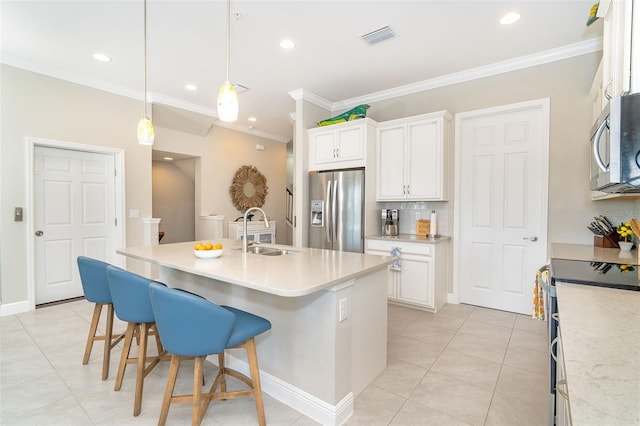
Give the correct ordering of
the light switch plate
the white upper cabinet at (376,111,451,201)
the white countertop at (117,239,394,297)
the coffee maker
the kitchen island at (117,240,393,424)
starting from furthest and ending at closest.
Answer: the coffee maker → the white upper cabinet at (376,111,451,201) → the light switch plate → the kitchen island at (117,240,393,424) → the white countertop at (117,239,394,297)

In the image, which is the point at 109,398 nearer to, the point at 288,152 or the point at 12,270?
the point at 12,270

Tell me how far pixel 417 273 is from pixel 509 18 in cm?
264

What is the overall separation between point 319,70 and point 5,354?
407cm

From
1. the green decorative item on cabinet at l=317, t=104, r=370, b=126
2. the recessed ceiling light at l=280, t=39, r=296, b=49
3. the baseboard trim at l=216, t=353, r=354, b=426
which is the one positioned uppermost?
the recessed ceiling light at l=280, t=39, r=296, b=49

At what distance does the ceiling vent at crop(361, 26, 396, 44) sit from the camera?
2830mm

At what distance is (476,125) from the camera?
3.75 metres

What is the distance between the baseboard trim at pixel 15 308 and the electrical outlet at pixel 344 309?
4.02 m

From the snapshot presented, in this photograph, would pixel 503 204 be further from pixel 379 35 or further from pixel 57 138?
pixel 57 138

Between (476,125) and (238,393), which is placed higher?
(476,125)

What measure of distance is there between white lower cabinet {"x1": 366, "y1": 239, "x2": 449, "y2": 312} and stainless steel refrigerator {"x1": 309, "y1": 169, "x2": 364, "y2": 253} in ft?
1.00

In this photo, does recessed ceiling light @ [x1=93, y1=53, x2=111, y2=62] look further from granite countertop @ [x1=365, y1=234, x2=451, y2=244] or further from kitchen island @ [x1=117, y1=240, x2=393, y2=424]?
granite countertop @ [x1=365, y1=234, x2=451, y2=244]

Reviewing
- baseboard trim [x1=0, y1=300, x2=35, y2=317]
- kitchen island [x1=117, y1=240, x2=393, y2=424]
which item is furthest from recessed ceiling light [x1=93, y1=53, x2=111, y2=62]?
baseboard trim [x1=0, y1=300, x2=35, y2=317]

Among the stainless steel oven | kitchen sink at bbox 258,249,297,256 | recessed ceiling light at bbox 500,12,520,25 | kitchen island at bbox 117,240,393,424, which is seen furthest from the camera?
kitchen sink at bbox 258,249,297,256

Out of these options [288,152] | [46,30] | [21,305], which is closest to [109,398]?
[21,305]
